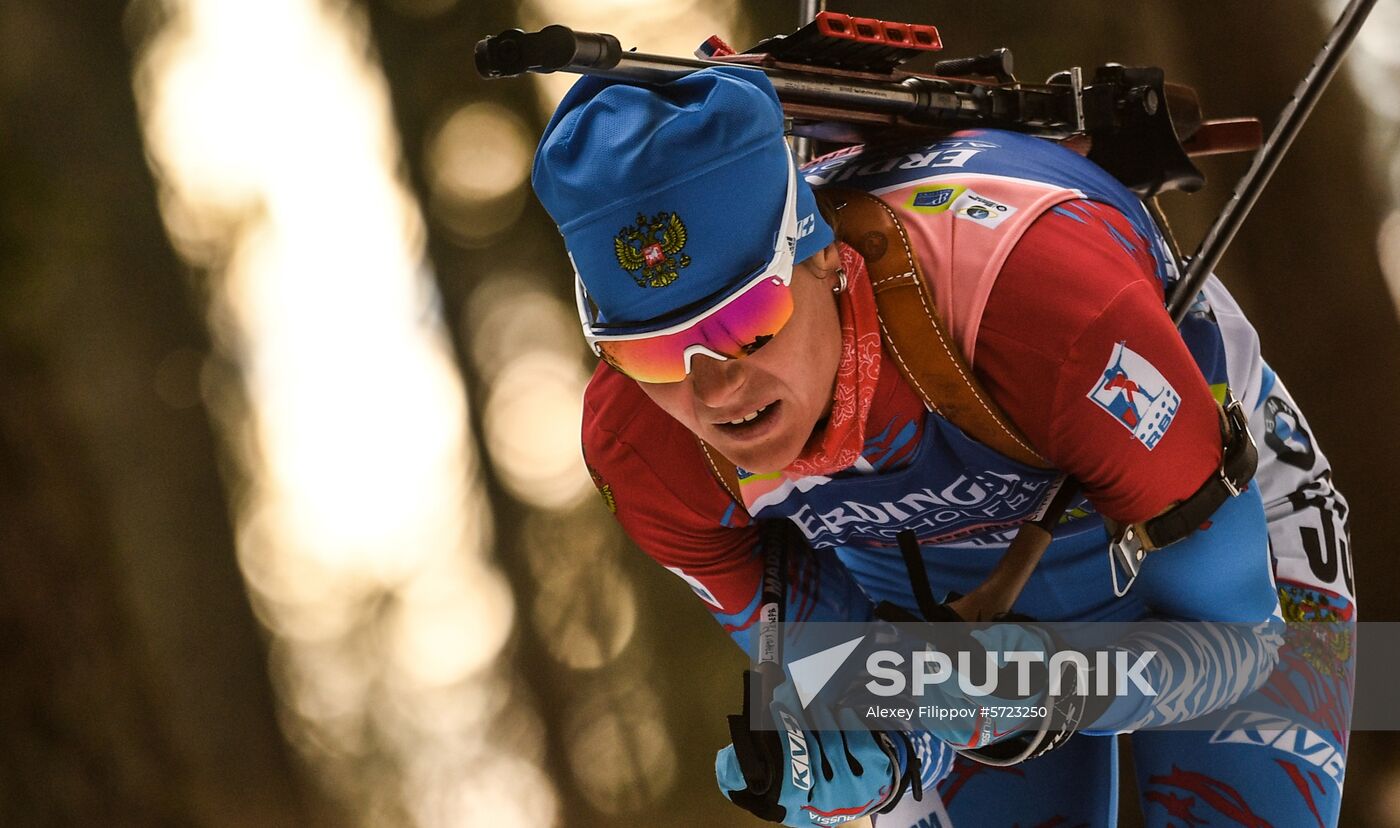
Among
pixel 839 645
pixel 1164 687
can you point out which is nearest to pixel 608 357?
pixel 839 645

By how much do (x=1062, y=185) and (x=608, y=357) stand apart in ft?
1.23

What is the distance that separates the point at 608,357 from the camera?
101cm

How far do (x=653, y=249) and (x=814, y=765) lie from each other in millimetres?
452

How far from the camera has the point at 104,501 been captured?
2.39 m

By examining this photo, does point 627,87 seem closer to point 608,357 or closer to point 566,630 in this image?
point 608,357

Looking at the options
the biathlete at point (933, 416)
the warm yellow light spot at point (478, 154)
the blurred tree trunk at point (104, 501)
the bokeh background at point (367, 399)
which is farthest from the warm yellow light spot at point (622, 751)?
the biathlete at point (933, 416)

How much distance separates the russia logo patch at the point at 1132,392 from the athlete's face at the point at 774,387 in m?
0.19

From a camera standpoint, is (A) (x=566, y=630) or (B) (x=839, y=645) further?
(A) (x=566, y=630)

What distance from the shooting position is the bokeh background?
91.5 inches

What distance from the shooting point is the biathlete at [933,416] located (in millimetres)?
970

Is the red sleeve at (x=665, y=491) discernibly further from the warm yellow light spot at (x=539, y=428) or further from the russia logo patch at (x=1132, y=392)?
the warm yellow light spot at (x=539, y=428)

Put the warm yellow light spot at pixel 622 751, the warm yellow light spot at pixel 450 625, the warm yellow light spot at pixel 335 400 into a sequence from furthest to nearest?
the warm yellow light spot at pixel 622 751
the warm yellow light spot at pixel 450 625
the warm yellow light spot at pixel 335 400

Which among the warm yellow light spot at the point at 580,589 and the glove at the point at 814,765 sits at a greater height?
the glove at the point at 814,765

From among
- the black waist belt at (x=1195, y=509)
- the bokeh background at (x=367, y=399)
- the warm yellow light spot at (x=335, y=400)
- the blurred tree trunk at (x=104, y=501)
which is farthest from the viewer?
the warm yellow light spot at (x=335, y=400)
